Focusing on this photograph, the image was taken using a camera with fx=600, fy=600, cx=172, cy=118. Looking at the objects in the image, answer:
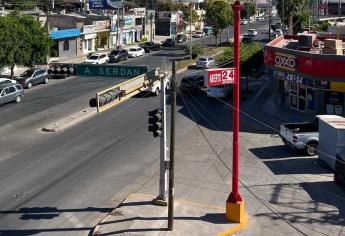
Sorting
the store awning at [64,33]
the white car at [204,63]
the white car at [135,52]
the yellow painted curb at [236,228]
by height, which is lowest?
the yellow painted curb at [236,228]

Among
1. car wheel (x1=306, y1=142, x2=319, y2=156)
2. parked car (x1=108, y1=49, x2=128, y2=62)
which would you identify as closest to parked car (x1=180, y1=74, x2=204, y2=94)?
car wheel (x1=306, y1=142, x2=319, y2=156)

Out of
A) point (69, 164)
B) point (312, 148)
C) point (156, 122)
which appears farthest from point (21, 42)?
point (156, 122)

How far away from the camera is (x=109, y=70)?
2059 centimetres

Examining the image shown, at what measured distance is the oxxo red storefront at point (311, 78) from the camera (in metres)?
35.0

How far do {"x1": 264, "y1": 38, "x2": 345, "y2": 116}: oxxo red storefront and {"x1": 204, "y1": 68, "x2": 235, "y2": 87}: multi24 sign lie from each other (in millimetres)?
16923

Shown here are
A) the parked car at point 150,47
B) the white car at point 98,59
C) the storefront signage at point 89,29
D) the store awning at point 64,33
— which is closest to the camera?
the white car at point 98,59

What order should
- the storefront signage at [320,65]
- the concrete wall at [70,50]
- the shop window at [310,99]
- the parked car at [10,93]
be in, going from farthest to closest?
the concrete wall at [70,50] → the parked car at [10,93] → the shop window at [310,99] → the storefront signage at [320,65]

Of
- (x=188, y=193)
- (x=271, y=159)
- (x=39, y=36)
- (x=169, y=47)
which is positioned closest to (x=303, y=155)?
(x=271, y=159)

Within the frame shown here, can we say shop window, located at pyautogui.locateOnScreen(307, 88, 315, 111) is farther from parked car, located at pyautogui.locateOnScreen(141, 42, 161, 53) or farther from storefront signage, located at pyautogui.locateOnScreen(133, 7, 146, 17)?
storefront signage, located at pyautogui.locateOnScreen(133, 7, 146, 17)

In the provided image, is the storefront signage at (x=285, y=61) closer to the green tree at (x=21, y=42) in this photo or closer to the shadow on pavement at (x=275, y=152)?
the shadow on pavement at (x=275, y=152)

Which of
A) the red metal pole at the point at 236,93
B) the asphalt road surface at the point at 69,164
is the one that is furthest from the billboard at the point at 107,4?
the red metal pole at the point at 236,93

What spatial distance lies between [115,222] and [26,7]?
90881mm

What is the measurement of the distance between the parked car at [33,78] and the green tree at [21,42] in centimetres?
142

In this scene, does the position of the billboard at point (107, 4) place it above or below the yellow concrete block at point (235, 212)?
above
